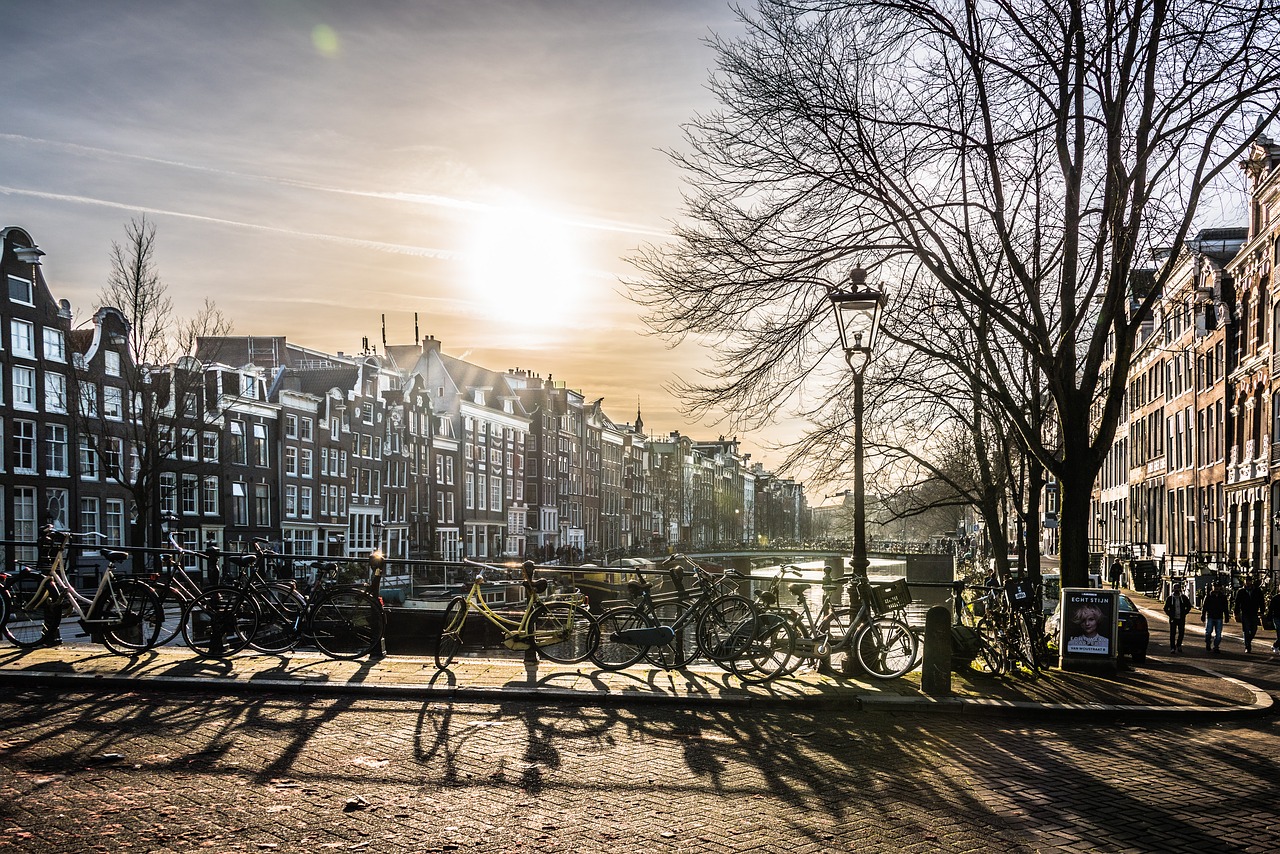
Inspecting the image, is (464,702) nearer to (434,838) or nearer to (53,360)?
(434,838)

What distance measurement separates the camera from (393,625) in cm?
2669

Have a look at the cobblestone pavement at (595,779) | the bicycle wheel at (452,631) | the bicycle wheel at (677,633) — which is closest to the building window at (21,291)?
the bicycle wheel at (452,631)

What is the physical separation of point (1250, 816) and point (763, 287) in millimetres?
10925

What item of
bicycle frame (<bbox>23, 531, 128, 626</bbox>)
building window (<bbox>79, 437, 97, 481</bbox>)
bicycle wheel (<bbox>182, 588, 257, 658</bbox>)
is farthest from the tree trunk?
building window (<bbox>79, 437, 97, 481</bbox>)

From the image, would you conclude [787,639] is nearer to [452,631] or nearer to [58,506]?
[452,631]

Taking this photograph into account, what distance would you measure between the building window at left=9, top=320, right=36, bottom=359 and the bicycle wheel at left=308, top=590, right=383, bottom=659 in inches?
1541

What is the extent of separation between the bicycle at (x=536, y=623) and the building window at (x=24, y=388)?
39.7 m

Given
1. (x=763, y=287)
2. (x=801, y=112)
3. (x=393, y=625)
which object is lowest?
(x=393, y=625)

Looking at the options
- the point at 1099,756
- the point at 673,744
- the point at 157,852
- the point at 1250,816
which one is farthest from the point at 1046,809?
the point at 157,852

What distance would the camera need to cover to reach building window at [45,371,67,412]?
1853 inches

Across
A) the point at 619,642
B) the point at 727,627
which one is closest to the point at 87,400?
the point at 619,642

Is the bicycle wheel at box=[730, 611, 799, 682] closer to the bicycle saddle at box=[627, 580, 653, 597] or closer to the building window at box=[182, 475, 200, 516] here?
the bicycle saddle at box=[627, 580, 653, 597]

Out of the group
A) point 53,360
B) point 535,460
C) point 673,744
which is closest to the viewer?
point 673,744

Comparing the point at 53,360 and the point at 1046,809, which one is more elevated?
the point at 53,360
